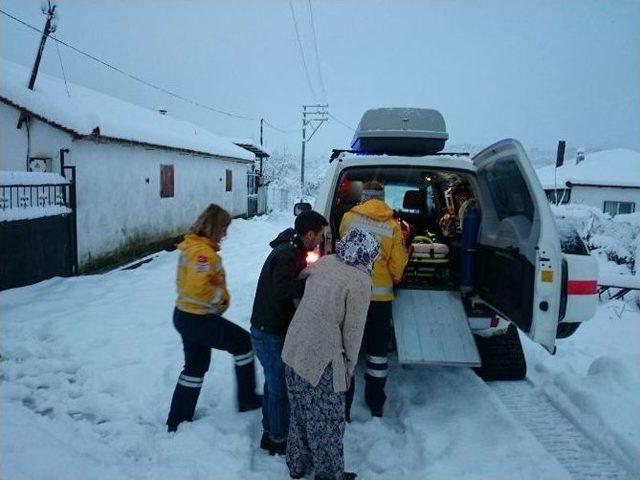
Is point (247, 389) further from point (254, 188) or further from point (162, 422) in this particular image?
point (254, 188)

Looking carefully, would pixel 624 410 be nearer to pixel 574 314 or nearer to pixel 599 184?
pixel 574 314

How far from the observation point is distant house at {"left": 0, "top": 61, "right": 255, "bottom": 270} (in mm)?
9141

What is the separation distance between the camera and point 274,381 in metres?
3.20

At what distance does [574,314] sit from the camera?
3426 mm

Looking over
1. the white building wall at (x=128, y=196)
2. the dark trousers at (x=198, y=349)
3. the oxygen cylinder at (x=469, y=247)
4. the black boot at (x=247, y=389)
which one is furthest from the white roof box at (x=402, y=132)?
the white building wall at (x=128, y=196)

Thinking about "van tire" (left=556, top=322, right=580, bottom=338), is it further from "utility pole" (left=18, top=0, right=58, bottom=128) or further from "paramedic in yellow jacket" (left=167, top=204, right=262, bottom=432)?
"utility pole" (left=18, top=0, right=58, bottom=128)

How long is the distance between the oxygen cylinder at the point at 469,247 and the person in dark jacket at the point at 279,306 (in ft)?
6.56

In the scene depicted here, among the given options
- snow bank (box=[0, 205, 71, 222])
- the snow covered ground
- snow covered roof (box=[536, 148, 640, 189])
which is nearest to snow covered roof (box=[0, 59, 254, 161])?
snow bank (box=[0, 205, 71, 222])

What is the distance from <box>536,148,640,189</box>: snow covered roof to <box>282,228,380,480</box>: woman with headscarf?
2215 cm

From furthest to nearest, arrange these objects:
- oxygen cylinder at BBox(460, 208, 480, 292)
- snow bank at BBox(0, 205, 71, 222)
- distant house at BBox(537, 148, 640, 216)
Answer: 1. distant house at BBox(537, 148, 640, 216)
2. snow bank at BBox(0, 205, 71, 222)
3. oxygen cylinder at BBox(460, 208, 480, 292)

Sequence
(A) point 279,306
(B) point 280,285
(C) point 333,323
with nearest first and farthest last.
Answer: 1. (C) point 333,323
2. (B) point 280,285
3. (A) point 279,306

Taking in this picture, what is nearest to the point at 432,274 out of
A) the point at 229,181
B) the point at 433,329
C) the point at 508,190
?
the point at 433,329

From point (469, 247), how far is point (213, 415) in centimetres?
287

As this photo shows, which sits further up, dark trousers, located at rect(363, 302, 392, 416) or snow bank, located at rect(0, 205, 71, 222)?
snow bank, located at rect(0, 205, 71, 222)
